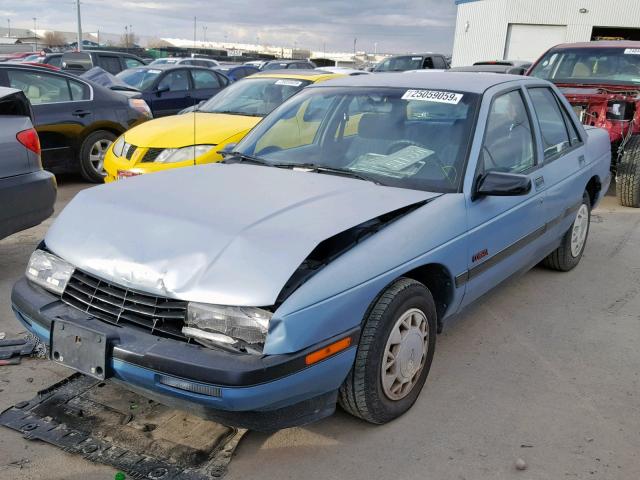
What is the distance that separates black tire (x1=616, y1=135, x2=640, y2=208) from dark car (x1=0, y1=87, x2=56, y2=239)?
6.41 metres

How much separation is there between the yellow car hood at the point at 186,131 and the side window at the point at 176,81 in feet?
16.4

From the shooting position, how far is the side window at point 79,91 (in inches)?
317

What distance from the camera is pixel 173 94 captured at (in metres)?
11.7

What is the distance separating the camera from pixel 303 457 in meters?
2.80

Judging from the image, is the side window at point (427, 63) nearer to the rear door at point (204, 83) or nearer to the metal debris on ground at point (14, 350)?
the rear door at point (204, 83)

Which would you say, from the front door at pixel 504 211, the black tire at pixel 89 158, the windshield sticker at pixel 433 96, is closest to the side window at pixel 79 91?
the black tire at pixel 89 158

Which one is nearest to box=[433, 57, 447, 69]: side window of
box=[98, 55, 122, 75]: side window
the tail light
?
box=[98, 55, 122, 75]: side window

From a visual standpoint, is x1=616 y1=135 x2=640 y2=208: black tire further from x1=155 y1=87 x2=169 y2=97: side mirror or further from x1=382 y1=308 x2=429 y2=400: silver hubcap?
x1=155 y1=87 x2=169 y2=97: side mirror

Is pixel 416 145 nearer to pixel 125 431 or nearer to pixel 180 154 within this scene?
pixel 125 431

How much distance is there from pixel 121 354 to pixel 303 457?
0.94 metres

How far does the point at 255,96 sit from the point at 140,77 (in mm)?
5266

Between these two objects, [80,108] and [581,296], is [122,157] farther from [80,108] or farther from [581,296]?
[581,296]

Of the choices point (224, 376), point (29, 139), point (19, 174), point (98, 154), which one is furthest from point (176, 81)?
point (224, 376)

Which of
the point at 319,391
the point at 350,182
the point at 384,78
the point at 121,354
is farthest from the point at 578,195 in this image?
the point at 121,354
